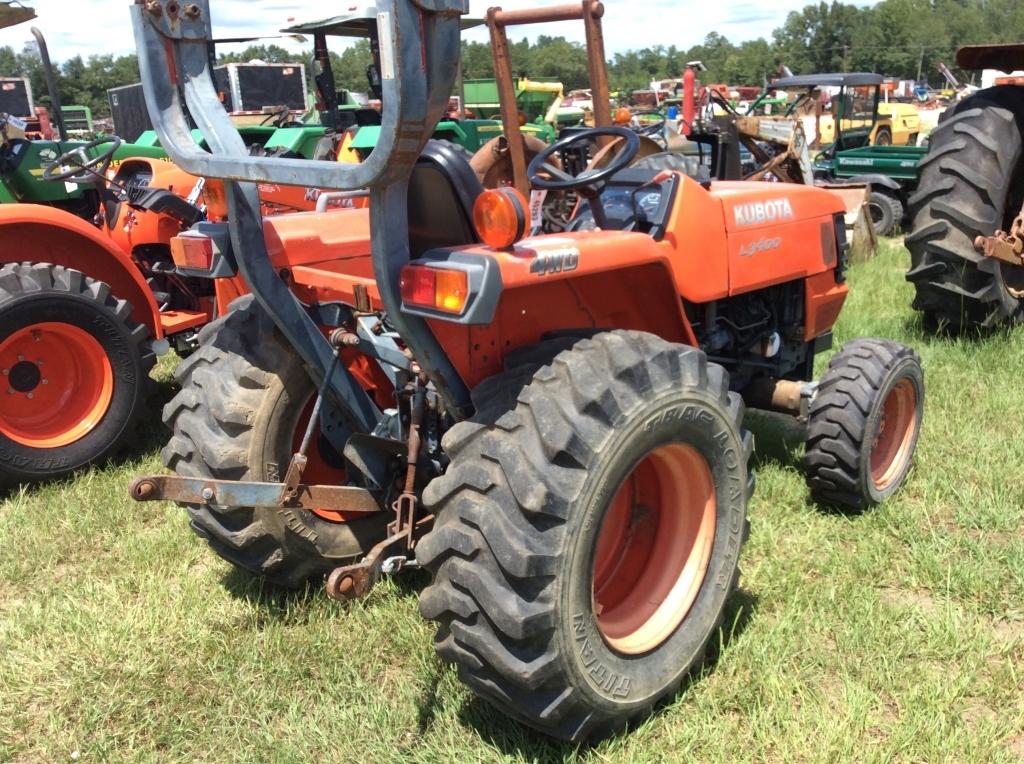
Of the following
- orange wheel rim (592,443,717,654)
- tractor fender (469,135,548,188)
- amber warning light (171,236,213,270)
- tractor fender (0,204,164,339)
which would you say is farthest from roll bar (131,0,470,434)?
tractor fender (469,135,548,188)

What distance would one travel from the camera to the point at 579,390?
2.07 meters

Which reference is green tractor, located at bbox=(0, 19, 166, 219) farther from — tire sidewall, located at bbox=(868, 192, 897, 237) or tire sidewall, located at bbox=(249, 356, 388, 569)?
tire sidewall, located at bbox=(868, 192, 897, 237)

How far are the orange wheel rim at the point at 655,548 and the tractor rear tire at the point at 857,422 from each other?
104 centimetres

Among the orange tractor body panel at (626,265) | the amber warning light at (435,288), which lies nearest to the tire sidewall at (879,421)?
the orange tractor body panel at (626,265)

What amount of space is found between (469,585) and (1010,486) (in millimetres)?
2661

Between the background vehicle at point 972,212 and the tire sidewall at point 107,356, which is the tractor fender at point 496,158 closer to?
the background vehicle at point 972,212

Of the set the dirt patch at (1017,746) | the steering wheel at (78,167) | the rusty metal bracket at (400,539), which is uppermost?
the steering wheel at (78,167)

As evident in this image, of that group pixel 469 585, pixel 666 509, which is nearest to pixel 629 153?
pixel 666 509

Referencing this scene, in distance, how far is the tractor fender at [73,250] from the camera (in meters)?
4.46

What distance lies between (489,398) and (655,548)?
0.79m

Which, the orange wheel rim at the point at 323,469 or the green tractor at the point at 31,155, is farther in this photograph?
the green tractor at the point at 31,155

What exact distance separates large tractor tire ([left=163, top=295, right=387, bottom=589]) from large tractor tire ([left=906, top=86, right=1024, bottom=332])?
391 centimetres

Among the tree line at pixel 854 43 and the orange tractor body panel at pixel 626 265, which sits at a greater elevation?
the tree line at pixel 854 43

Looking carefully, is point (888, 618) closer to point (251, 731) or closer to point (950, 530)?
point (950, 530)
